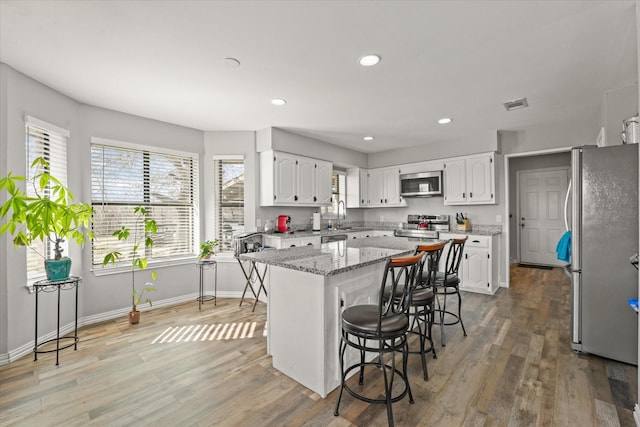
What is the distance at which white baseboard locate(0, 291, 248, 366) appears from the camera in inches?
103

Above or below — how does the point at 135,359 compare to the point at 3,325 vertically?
below

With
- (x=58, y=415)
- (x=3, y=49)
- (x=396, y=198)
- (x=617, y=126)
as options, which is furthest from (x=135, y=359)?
(x=617, y=126)

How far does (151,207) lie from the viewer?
4047 millimetres

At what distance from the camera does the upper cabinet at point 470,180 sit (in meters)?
4.84

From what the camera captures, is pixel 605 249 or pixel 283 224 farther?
pixel 283 224

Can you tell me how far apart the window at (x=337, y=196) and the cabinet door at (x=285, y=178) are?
1415mm

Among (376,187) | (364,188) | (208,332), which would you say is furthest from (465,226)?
(208,332)

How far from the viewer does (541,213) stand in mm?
6562

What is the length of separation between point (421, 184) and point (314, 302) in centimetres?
418

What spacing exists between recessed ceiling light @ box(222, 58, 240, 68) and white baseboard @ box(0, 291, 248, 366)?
3040mm

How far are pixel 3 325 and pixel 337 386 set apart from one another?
2875 mm

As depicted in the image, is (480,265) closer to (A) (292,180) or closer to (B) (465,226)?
(B) (465,226)

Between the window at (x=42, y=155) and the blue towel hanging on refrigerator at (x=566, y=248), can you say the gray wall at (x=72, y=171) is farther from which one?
the blue towel hanging on refrigerator at (x=566, y=248)

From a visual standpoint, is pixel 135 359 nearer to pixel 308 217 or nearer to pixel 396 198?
pixel 308 217
